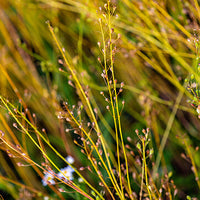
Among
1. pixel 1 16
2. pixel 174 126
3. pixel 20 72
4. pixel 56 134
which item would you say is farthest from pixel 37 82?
pixel 174 126

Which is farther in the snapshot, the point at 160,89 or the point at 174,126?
the point at 160,89

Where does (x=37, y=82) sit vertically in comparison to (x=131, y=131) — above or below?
above

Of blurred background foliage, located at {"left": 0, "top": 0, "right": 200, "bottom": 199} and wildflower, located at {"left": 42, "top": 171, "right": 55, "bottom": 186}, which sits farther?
blurred background foliage, located at {"left": 0, "top": 0, "right": 200, "bottom": 199}

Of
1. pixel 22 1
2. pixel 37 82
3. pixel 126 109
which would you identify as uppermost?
pixel 22 1

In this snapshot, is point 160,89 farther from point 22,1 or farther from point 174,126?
point 22,1

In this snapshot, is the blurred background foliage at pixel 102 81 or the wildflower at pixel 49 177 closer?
the wildflower at pixel 49 177

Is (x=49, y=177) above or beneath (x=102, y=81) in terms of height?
beneath

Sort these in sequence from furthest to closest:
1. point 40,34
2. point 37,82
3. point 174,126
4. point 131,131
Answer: point 40,34 < point 37,82 < point 131,131 < point 174,126

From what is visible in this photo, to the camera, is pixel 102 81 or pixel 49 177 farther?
pixel 102 81
